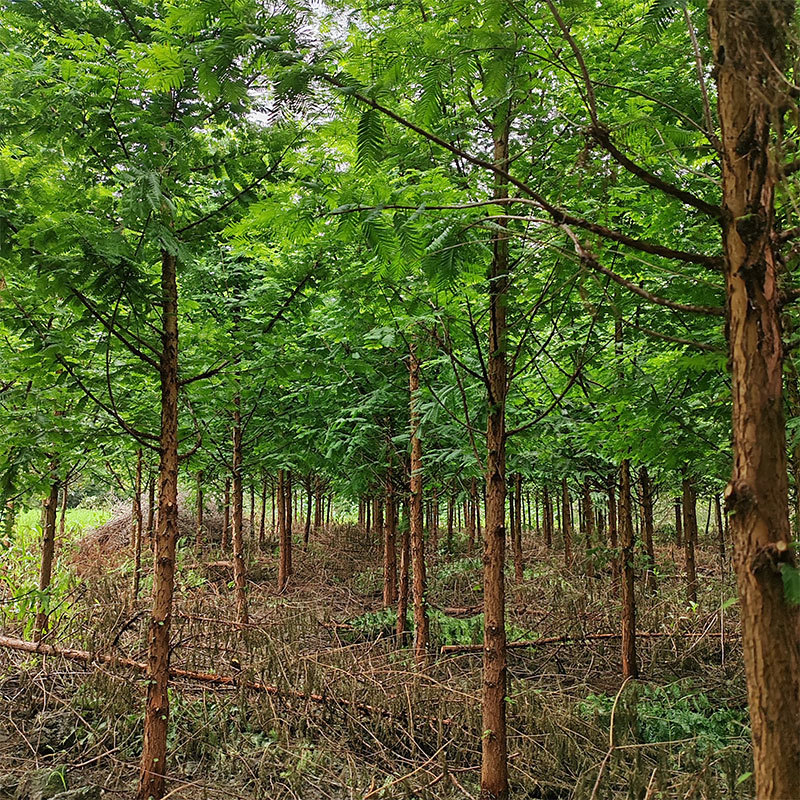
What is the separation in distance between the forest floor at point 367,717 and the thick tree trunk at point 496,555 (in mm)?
695

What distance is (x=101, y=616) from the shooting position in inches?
290

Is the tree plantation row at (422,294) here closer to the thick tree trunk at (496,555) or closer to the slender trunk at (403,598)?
the thick tree trunk at (496,555)

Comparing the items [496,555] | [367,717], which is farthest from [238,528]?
[496,555]

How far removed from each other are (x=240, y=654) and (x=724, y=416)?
5843 mm

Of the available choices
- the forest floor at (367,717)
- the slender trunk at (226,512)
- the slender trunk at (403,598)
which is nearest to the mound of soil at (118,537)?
the slender trunk at (226,512)

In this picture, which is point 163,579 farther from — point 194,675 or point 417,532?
point 417,532

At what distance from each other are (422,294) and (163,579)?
296 cm

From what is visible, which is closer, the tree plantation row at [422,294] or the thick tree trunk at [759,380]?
the thick tree trunk at [759,380]

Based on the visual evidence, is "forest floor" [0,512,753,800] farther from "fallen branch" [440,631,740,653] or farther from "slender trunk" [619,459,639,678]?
"slender trunk" [619,459,639,678]

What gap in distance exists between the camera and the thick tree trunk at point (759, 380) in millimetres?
1437

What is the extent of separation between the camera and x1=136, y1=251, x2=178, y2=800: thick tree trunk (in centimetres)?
434

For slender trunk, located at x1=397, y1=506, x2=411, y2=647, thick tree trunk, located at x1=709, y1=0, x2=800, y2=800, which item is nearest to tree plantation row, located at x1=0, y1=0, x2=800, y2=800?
thick tree trunk, located at x1=709, y1=0, x2=800, y2=800

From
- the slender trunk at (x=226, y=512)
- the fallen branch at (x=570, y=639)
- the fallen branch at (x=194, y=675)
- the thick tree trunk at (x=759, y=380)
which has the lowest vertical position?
the fallen branch at (x=570, y=639)

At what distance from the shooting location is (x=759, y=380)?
5.01ft
